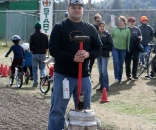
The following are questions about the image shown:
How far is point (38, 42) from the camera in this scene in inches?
562

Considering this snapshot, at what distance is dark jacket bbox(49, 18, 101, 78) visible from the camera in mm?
6258

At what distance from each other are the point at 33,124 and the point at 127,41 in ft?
21.1

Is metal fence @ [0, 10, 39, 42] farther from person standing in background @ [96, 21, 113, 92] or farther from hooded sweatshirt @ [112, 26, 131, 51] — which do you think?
person standing in background @ [96, 21, 113, 92]

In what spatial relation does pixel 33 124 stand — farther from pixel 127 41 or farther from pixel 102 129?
pixel 127 41

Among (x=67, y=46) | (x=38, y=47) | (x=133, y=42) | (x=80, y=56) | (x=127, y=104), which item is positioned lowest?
(x=127, y=104)

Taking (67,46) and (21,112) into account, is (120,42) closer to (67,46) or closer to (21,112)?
(21,112)

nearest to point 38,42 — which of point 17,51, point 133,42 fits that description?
point 17,51

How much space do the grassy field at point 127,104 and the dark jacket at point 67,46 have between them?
8.16 feet

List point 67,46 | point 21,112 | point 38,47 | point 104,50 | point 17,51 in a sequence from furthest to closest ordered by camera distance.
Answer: point 17,51
point 38,47
point 104,50
point 21,112
point 67,46

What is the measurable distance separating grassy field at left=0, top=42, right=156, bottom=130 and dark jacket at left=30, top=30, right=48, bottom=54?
1145 millimetres

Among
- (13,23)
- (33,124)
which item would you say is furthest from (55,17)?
(33,124)

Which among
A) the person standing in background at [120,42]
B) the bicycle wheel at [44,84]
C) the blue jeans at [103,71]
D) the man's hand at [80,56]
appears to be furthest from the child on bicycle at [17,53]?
the man's hand at [80,56]

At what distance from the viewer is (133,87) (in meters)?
14.1

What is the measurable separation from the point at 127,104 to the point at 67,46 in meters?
5.45
